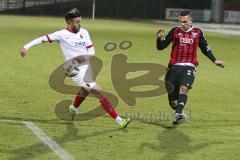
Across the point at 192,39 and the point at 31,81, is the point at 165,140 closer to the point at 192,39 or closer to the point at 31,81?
the point at 192,39

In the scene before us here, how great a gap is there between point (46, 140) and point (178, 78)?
3076mm

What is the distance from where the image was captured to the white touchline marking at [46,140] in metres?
8.92

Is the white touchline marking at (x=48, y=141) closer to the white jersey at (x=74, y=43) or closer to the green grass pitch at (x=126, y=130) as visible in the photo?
the green grass pitch at (x=126, y=130)

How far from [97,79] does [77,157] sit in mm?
9466

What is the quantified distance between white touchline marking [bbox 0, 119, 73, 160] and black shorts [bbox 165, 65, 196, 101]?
9.09 feet

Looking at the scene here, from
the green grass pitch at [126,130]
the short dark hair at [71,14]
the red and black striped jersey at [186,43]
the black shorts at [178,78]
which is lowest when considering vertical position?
the green grass pitch at [126,130]

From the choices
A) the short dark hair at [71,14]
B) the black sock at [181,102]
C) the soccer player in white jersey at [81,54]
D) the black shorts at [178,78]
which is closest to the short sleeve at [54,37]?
the soccer player in white jersey at [81,54]

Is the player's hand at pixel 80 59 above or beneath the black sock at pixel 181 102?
above

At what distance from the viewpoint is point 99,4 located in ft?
235

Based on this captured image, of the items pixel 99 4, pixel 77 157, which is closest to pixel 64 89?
pixel 77 157

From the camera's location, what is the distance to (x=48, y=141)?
982 cm

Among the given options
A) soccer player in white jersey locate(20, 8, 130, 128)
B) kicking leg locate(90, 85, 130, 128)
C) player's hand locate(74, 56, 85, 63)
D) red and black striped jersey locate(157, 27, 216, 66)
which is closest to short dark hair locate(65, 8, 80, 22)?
soccer player in white jersey locate(20, 8, 130, 128)

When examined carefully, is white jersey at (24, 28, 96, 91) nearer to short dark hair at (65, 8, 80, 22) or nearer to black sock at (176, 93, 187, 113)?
short dark hair at (65, 8, 80, 22)

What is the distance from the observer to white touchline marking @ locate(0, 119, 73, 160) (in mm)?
8922
